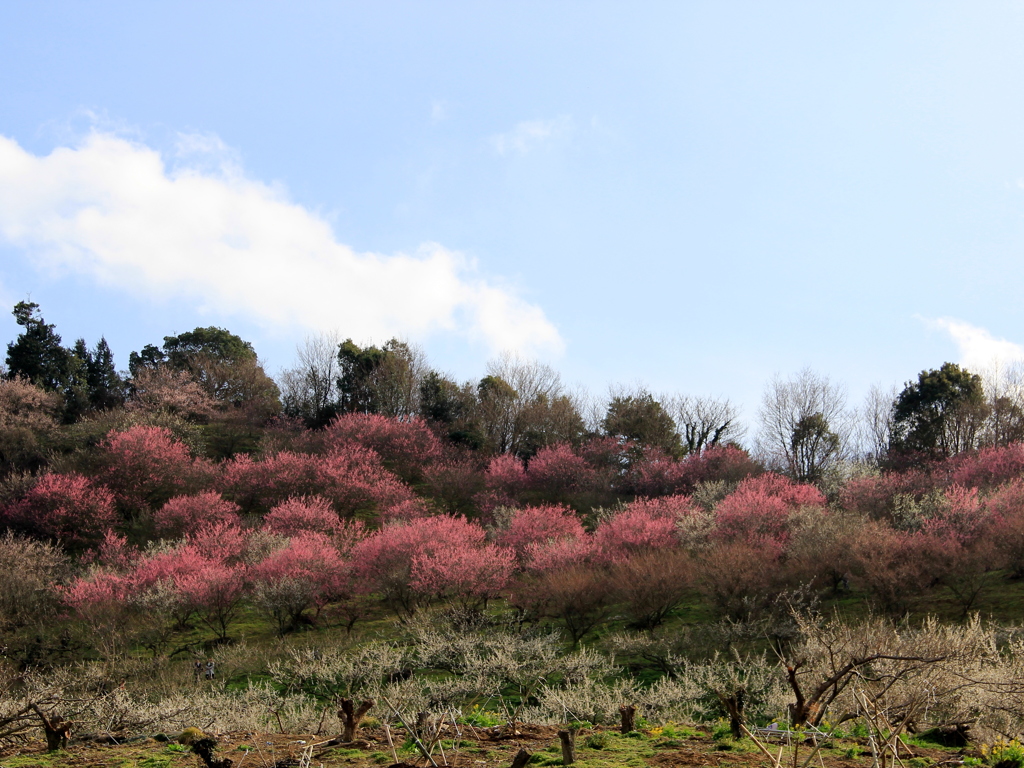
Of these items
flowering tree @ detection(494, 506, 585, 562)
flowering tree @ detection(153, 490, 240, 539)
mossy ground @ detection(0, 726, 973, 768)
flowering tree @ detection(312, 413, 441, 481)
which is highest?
flowering tree @ detection(312, 413, 441, 481)

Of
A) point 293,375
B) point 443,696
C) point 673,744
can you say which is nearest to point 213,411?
point 293,375

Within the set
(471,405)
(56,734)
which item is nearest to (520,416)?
(471,405)

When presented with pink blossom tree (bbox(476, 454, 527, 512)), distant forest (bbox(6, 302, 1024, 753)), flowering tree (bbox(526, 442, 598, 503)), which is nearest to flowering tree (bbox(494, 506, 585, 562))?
distant forest (bbox(6, 302, 1024, 753))

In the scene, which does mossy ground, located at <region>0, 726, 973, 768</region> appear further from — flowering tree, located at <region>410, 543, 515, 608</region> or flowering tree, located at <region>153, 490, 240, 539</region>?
flowering tree, located at <region>153, 490, 240, 539</region>

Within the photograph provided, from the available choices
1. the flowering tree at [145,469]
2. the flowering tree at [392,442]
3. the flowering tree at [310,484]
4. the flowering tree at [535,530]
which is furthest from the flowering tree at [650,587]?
the flowering tree at [145,469]

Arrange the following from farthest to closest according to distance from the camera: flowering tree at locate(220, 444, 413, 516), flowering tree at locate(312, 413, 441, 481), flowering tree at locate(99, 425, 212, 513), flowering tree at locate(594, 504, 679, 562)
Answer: flowering tree at locate(312, 413, 441, 481) < flowering tree at locate(220, 444, 413, 516) < flowering tree at locate(99, 425, 212, 513) < flowering tree at locate(594, 504, 679, 562)

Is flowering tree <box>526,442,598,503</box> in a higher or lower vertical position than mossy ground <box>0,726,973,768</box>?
higher

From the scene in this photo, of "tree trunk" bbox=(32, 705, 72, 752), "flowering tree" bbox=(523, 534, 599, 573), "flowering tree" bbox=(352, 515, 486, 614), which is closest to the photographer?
"tree trunk" bbox=(32, 705, 72, 752)

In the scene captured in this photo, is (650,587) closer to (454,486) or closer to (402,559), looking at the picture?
(402,559)

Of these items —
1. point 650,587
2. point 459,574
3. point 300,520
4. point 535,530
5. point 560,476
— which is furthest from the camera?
point 560,476

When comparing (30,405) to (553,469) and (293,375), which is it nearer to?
(293,375)

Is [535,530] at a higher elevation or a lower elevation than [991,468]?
lower

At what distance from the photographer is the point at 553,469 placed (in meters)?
35.2

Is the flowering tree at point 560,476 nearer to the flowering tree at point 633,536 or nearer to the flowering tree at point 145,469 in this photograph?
the flowering tree at point 633,536
